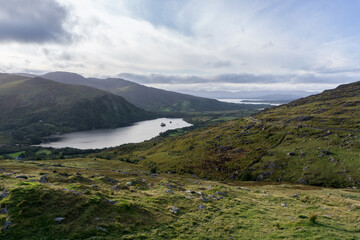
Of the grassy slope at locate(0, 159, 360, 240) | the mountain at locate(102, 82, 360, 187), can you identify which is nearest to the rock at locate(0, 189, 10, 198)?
the grassy slope at locate(0, 159, 360, 240)

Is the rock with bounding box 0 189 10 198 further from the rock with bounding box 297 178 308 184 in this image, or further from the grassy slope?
the rock with bounding box 297 178 308 184

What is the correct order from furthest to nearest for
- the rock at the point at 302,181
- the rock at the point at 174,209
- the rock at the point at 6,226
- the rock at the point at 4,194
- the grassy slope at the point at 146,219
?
the rock at the point at 302,181 → the rock at the point at 174,209 → the rock at the point at 4,194 → the grassy slope at the point at 146,219 → the rock at the point at 6,226

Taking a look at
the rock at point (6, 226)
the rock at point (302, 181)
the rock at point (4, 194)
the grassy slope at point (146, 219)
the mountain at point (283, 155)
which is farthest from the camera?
the mountain at point (283, 155)

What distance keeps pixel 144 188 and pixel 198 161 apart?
61.0 meters

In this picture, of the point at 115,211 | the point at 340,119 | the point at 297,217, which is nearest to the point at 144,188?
the point at 115,211

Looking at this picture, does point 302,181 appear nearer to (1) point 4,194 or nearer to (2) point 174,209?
(2) point 174,209

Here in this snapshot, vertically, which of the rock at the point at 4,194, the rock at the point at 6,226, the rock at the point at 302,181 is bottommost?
the rock at the point at 302,181

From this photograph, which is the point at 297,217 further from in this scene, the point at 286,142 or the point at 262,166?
the point at 286,142

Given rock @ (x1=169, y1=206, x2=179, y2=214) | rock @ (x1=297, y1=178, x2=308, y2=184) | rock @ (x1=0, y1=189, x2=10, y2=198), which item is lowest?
rock @ (x1=297, y1=178, x2=308, y2=184)

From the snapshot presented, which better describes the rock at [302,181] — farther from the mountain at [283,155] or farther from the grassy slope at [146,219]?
→ the grassy slope at [146,219]

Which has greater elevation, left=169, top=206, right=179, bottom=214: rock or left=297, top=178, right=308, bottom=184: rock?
left=169, top=206, right=179, bottom=214: rock

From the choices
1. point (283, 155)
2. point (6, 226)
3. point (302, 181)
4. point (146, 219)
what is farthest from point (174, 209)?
point (283, 155)

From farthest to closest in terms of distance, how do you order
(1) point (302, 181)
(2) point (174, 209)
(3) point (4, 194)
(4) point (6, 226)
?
1. (1) point (302, 181)
2. (2) point (174, 209)
3. (3) point (4, 194)
4. (4) point (6, 226)

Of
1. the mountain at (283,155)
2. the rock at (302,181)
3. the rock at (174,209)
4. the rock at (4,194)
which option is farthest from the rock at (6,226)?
the rock at (302,181)
